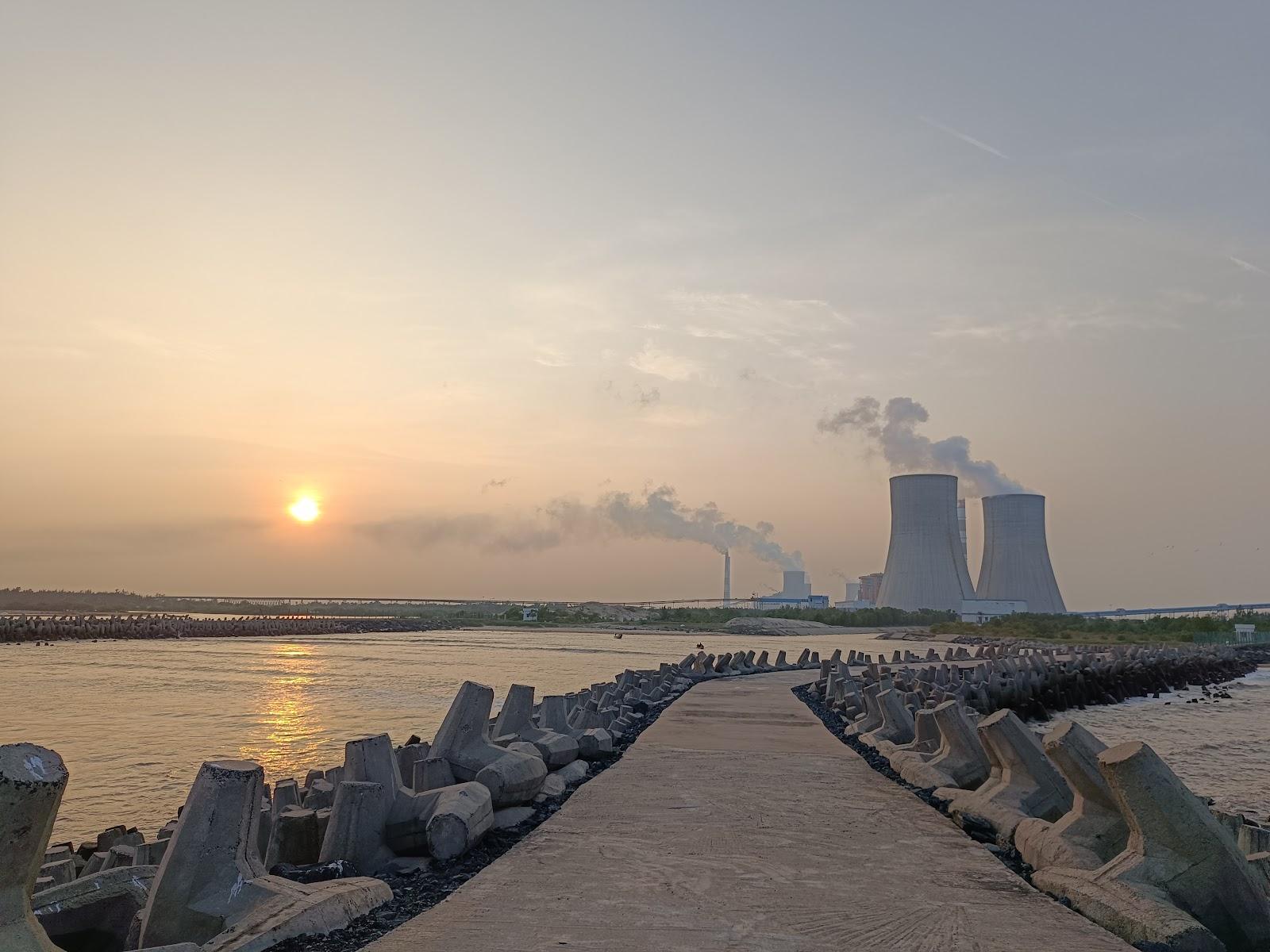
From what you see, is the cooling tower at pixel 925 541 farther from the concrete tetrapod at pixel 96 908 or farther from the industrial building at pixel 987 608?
the concrete tetrapod at pixel 96 908

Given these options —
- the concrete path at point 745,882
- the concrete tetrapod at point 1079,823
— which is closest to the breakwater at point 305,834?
the concrete path at point 745,882

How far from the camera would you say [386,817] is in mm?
5316

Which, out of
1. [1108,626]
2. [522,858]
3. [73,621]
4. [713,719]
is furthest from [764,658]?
[73,621]

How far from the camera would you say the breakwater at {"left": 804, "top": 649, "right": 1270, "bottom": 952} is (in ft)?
14.1

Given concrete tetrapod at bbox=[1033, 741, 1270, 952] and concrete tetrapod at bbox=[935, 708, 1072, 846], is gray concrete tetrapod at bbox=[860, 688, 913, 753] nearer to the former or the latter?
concrete tetrapod at bbox=[935, 708, 1072, 846]

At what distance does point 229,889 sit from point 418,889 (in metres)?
0.99

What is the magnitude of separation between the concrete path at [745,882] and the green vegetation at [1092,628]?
45.7 meters

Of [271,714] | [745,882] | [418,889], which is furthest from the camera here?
[271,714]

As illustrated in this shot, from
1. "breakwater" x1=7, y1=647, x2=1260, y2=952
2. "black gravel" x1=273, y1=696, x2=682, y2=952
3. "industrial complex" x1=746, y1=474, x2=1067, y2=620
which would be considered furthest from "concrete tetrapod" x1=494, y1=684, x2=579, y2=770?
"industrial complex" x1=746, y1=474, x2=1067, y2=620

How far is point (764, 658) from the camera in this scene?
2495 centimetres

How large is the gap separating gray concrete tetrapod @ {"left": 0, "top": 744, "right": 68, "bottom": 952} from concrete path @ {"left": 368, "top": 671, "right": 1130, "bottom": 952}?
1176mm

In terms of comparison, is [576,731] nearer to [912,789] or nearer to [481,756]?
[481,756]

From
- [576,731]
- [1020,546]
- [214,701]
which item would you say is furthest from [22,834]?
[1020,546]

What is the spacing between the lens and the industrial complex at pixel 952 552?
49.5m
